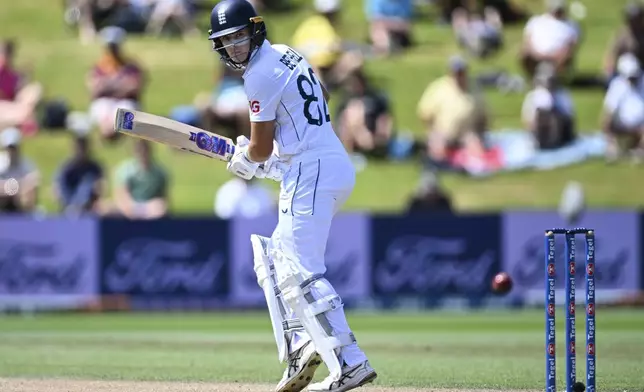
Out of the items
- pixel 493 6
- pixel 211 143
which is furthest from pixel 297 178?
pixel 493 6

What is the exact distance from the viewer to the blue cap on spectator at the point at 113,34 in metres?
17.7

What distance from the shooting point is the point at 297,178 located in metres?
6.67

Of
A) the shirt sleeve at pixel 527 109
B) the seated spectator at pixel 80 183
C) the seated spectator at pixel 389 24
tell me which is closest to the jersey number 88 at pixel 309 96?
the seated spectator at pixel 80 183

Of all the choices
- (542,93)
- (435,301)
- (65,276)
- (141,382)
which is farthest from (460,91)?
(141,382)

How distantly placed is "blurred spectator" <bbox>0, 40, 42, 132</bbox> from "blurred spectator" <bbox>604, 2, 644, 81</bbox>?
811 centimetres

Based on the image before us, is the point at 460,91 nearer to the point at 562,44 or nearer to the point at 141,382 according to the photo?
the point at 562,44

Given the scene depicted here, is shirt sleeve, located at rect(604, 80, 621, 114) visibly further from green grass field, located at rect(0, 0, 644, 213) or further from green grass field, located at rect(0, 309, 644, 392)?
green grass field, located at rect(0, 309, 644, 392)

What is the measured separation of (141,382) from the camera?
7.84 m

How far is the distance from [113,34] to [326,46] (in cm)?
306

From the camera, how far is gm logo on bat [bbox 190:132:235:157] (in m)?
7.01

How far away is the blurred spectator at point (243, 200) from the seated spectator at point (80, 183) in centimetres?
156

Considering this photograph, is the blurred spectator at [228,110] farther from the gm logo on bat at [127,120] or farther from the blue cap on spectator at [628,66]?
the gm logo on bat at [127,120]

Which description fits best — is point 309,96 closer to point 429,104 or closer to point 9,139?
point 9,139

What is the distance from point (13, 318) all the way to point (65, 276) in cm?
77
